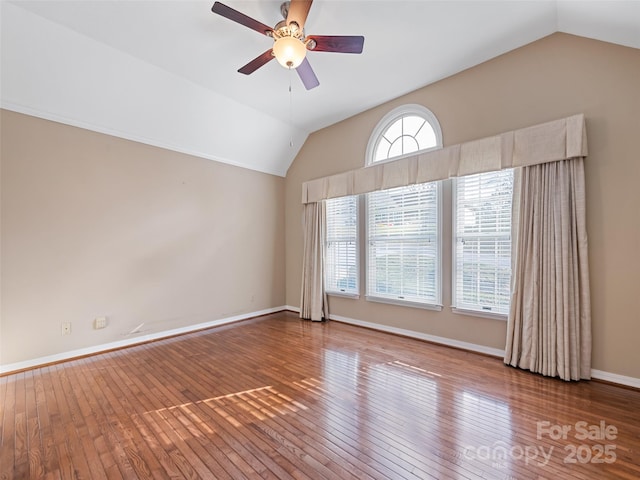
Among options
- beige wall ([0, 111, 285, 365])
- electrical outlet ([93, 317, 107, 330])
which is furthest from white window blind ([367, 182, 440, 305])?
electrical outlet ([93, 317, 107, 330])

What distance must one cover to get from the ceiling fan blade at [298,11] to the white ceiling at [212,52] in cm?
46

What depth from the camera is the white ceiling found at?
8.15 feet

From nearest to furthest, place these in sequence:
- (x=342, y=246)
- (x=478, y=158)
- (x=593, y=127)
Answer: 1. (x=593, y=127)
2. (x=478, y=158)
3. (x=342, y=246)

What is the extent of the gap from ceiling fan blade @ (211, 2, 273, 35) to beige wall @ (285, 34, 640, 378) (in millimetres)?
2459

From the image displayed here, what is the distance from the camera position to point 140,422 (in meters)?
2.11

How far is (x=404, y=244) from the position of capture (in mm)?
4020

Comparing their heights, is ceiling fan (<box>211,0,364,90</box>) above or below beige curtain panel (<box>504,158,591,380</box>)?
above

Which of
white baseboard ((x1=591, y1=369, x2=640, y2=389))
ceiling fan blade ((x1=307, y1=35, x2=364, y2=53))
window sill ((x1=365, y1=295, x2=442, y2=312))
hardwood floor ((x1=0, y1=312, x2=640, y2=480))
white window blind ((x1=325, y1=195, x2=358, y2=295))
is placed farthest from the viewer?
white window blind ((x1=325, y1=195, x2=358, y2=295))

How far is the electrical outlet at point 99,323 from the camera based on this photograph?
137 inches

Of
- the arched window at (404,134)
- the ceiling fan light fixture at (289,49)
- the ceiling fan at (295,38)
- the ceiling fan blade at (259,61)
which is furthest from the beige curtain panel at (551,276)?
the ceiling fan blade at (259,61)

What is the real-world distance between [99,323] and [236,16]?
12.3ft

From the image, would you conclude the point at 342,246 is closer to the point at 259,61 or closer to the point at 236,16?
the point at 259,61

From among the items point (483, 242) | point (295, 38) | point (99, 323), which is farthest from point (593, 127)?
point (99, 323)

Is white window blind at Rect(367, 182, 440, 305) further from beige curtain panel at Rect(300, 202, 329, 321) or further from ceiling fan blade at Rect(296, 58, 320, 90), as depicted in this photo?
ceiling fan blade at Rect(296, 58, 320, 90)
